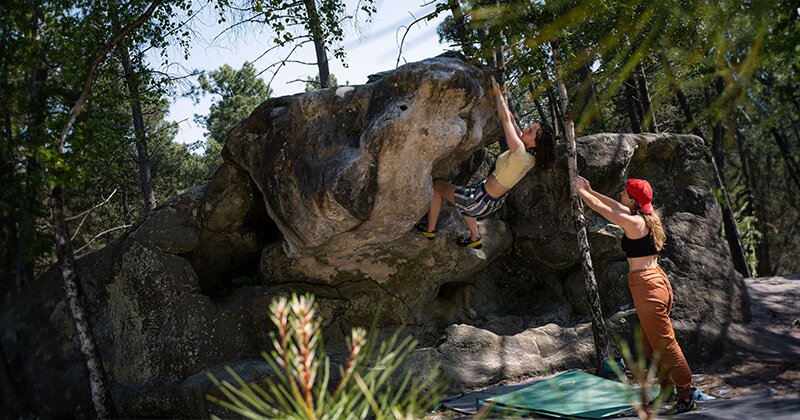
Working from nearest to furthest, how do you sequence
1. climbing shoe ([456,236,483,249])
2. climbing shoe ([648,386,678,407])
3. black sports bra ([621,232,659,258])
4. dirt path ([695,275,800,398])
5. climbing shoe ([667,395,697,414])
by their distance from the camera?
climbing shoe ([648,386,678,407]), climbing shoe ([667,395,697,414]), black sports bra ([621,232,659,258]), dirt path ([695,275,800,398]), climbing shoe ([456,236,483,249])

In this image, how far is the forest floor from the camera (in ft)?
17.1

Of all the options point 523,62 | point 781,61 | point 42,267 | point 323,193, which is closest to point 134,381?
point 323,193

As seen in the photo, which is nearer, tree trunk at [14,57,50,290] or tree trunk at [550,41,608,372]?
tree trunk at [550,41,608,372]

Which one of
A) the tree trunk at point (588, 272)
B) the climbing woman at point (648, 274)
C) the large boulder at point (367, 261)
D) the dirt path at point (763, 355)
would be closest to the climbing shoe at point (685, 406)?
the climbing woman at point (648, 274)

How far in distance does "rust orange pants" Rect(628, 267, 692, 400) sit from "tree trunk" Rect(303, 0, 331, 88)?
8.67 meters

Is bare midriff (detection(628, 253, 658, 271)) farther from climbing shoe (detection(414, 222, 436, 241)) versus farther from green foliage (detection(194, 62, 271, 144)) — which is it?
green foliage (detection(194, 62, 271, 144))

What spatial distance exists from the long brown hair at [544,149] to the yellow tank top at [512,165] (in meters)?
0.08

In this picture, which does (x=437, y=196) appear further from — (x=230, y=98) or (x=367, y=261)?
(x=230, y=98)

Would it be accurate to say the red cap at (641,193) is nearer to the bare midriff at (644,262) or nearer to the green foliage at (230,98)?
the bare midriff at (644,262)

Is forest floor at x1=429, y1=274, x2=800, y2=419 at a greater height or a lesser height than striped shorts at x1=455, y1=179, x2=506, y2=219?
lesser

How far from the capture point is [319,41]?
1354 cm

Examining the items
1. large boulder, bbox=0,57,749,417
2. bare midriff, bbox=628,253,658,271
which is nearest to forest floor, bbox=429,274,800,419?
large boulder, bbox=0,57,749,417

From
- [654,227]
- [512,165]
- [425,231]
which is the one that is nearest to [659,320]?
[654,227]

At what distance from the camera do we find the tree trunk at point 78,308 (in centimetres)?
750
